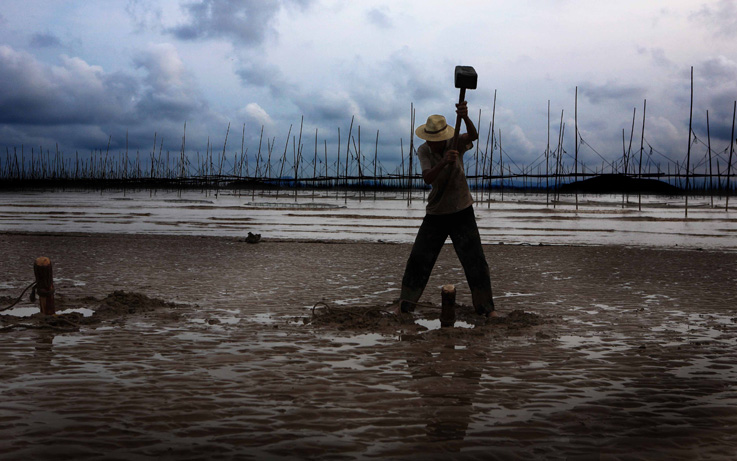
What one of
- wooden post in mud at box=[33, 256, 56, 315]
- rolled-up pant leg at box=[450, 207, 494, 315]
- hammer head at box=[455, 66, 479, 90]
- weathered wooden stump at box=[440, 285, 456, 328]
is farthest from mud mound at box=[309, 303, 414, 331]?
wooden post in mud at box=[33, 256, 56, 315]

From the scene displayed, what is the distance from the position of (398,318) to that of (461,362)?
1605mm

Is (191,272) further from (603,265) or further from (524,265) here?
(603,265)

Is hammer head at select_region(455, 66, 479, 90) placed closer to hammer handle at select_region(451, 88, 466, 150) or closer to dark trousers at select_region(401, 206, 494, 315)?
hammer handle at select_region(451, 88, 466, 150)

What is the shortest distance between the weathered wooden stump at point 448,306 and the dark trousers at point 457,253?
1.56 feet

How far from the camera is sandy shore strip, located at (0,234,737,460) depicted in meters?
2.97

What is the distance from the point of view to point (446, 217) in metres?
6.27

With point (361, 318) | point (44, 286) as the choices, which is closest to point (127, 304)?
point (44, 286)

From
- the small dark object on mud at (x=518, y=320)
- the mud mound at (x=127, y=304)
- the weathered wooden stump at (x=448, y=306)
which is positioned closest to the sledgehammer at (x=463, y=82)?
the weathered wooden stump at (x=448, y=306)

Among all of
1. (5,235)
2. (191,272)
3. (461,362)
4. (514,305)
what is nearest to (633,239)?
(514,305)

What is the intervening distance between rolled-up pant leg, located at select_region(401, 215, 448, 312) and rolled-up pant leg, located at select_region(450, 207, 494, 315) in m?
0.18

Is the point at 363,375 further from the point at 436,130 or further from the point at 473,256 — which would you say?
the point at 436,130

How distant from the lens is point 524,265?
36.8 feet

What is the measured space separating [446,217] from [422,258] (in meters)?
0.51

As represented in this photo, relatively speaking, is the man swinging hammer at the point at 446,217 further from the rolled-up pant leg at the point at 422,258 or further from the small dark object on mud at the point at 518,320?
the small dark object on mud at the point at 518,320
